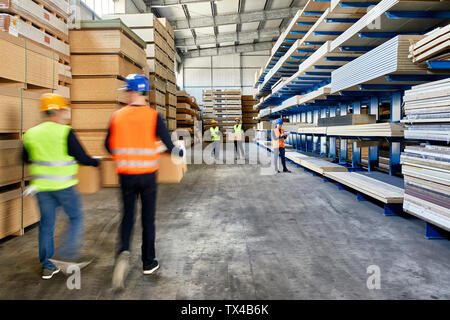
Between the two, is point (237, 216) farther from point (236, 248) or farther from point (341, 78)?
point (341, 78)

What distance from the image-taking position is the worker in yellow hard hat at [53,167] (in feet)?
8.48

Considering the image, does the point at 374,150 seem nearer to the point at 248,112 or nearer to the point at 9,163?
the point at 9,163

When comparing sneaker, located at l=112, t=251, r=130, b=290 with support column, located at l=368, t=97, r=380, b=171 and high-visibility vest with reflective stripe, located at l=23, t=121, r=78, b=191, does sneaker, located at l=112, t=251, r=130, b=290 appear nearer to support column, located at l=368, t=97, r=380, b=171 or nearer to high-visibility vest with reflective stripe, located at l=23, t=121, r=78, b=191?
high-visibility vest with reflective stripe, located at l=23, t=121, r=78, b=191

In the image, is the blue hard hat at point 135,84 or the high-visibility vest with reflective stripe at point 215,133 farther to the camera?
the high-visibility vest with reflective stripe at point 215,133

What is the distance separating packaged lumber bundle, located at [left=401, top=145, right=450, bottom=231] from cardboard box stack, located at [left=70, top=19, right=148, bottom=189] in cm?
504

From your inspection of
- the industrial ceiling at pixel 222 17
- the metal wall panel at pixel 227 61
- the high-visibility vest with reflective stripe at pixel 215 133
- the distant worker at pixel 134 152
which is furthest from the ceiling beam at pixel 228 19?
the distant worker at pixel 134 152

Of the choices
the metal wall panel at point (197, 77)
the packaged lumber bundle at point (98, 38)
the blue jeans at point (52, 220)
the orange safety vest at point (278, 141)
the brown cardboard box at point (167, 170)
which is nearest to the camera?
the blue jeans at point (52, 220)

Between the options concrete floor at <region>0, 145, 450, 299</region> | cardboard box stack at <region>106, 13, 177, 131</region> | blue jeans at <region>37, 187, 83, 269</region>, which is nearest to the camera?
concrete floor at <region>0, 145, 450, 299</region>

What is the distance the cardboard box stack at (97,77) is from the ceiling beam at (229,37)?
17337 mm

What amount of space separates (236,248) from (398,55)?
2946 mm

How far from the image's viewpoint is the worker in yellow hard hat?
2586 mm

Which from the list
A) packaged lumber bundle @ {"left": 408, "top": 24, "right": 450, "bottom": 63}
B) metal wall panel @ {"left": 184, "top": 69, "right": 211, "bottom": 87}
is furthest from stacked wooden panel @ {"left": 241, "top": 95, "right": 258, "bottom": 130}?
packaged lumber bundle @ {"left": 408, "top": 24, "right": 450, "bottom": 63}

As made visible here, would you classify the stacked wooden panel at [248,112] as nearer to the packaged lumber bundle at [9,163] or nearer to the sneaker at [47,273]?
the packaged lumber bundle at [9,163]

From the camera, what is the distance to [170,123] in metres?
10.6
